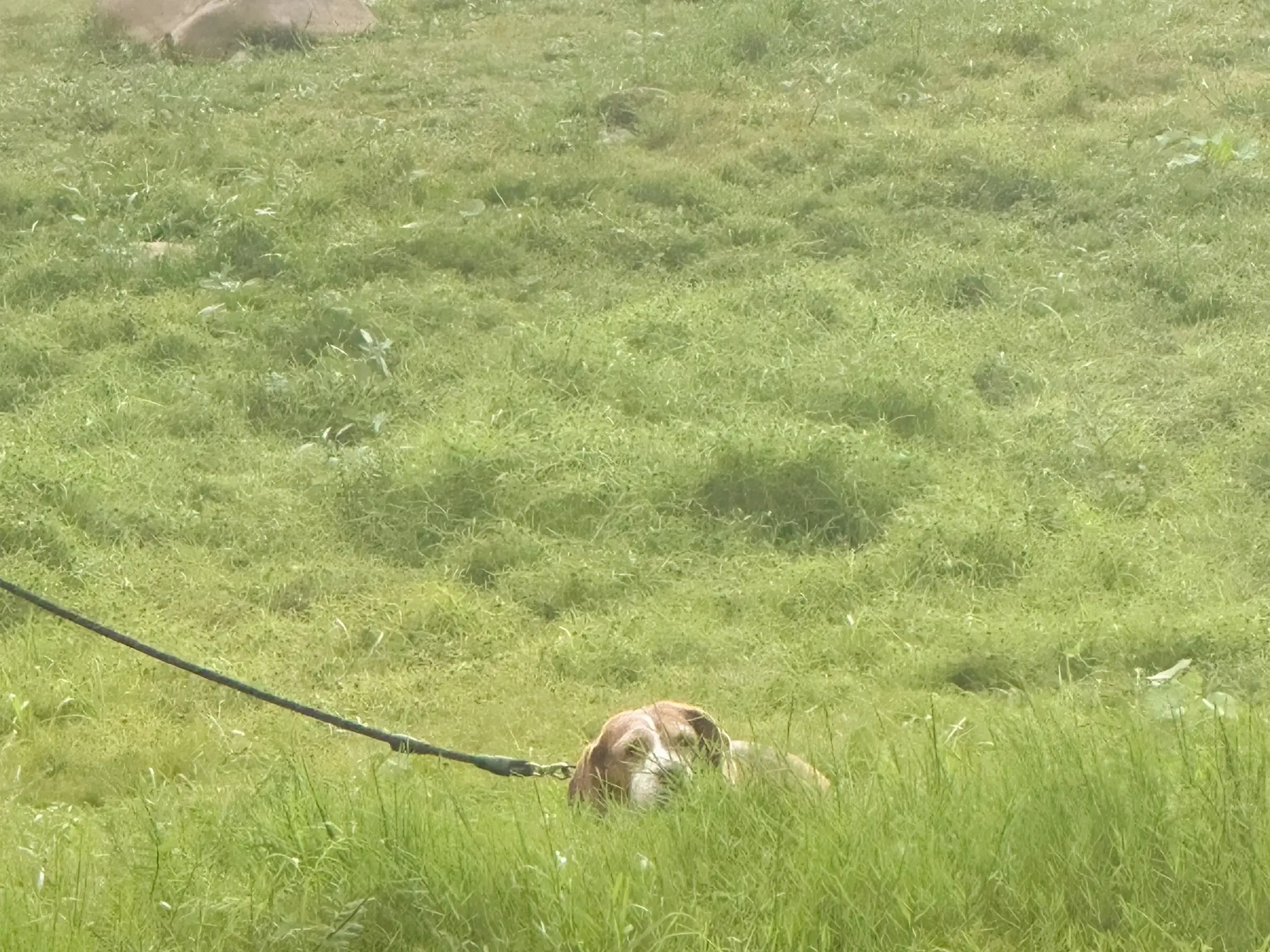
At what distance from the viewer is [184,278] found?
24.7 feet

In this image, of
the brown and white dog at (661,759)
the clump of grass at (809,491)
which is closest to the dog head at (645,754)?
the brown and white dog at (661,759)

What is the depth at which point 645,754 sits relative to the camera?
3289 millimetres

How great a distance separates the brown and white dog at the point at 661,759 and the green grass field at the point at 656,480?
13 centimetres

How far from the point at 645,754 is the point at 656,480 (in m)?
2.37

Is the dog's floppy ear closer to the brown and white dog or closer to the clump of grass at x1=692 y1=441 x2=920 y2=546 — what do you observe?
the brown and white dog

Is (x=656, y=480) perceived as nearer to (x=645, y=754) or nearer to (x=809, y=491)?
(x=809, y=491)

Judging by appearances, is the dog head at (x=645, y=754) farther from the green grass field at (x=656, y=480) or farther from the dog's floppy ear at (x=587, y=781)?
the green grass field at (x=656, y=480)

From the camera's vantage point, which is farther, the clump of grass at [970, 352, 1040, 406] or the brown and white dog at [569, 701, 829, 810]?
the clump of grass at [970, 352, 1040, 406]

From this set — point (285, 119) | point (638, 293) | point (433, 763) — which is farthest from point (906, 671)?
point (285, 119)

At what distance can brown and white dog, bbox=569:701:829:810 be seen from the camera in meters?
3.12

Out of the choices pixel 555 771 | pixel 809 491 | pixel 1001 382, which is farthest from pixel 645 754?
pixel 1001 382

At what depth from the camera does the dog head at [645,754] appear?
3.21 m

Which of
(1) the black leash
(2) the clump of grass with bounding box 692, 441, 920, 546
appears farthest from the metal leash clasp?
(2) the clump of grass with bounding box 692, 441, 920, 546

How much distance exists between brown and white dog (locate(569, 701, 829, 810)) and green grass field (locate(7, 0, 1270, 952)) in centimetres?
13
